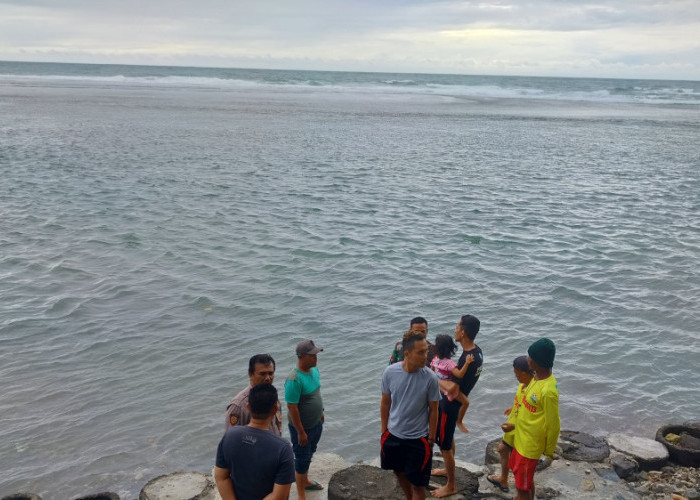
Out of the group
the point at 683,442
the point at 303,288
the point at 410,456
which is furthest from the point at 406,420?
the point at 303,288

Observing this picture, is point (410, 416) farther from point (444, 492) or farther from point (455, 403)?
point (444, 492)

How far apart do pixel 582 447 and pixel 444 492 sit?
225cm

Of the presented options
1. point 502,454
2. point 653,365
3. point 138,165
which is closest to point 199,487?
point 502,454

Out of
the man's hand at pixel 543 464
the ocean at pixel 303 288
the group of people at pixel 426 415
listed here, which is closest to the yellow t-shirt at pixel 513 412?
the group of people at pixel 426 415

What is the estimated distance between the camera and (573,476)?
25.2 ft

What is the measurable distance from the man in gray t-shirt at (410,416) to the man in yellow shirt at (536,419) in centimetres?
87

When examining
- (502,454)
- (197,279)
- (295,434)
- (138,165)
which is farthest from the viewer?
(138,165)

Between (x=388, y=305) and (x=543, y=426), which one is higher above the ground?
(x=543, y=426)

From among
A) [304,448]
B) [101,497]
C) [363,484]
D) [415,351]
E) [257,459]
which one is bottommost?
[101,497]

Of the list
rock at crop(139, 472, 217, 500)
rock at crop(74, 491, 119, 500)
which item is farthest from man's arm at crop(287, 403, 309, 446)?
rock at crop(74, 491, 119, 500)

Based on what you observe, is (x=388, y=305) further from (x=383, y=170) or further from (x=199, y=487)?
(x=383, y=170)

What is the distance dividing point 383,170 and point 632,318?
1940 centimetres

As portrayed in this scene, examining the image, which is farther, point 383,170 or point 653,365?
point 383,170

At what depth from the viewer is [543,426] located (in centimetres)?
618
